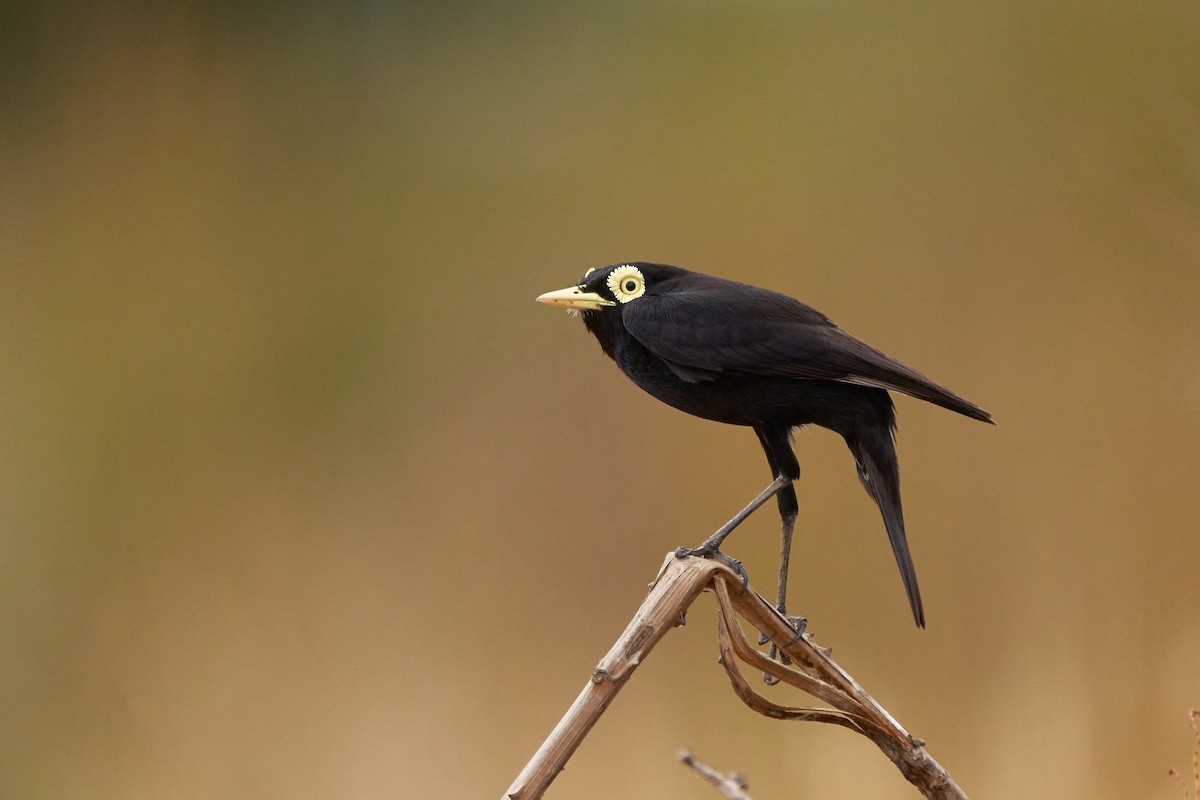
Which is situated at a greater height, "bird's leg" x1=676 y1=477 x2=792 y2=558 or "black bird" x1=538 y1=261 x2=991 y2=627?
"black bird" x1=538 y1=261 x2=991 y2=627

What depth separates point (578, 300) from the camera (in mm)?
1447

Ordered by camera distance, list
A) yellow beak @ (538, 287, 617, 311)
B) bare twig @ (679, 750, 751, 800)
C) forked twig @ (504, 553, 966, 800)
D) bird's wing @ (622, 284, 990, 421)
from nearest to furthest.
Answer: bare twig @ (679, 750, 751, 800) → forked twig @ (504, 553, 966, 800) → bird's wing @ (622, 284, 990, 421) → yellow beak @ (538, 287, 617, 311)

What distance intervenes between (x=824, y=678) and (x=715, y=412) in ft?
1.19

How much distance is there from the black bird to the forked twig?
190 millimetres

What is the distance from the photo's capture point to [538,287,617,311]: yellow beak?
4.71 feet

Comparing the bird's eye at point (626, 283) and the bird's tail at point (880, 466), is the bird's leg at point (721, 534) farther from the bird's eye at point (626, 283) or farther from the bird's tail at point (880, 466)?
the bird's eye at point (626, 283)

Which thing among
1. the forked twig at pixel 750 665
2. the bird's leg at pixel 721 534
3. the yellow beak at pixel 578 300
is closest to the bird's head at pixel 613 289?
the yellow beak at pixel 578 300

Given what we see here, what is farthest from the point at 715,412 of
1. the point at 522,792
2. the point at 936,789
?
the point at 522,792

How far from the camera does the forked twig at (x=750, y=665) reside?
91cm

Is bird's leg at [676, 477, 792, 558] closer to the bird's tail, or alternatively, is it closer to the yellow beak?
the bird's tail

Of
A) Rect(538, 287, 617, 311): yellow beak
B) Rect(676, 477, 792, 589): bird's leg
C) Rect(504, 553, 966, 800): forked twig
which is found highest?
Rect(538, 287, 617, 311): yellow beak

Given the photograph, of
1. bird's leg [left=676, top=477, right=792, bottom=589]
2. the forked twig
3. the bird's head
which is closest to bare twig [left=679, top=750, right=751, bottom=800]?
the forked twig

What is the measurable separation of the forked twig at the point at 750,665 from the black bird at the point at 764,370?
0.19 metres

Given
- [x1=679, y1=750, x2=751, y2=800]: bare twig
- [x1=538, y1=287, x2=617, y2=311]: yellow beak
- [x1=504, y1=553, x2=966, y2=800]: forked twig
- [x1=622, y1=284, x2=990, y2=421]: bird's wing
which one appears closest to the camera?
[x1=679, y1=750, x2=751, y2=800]: bare twig
